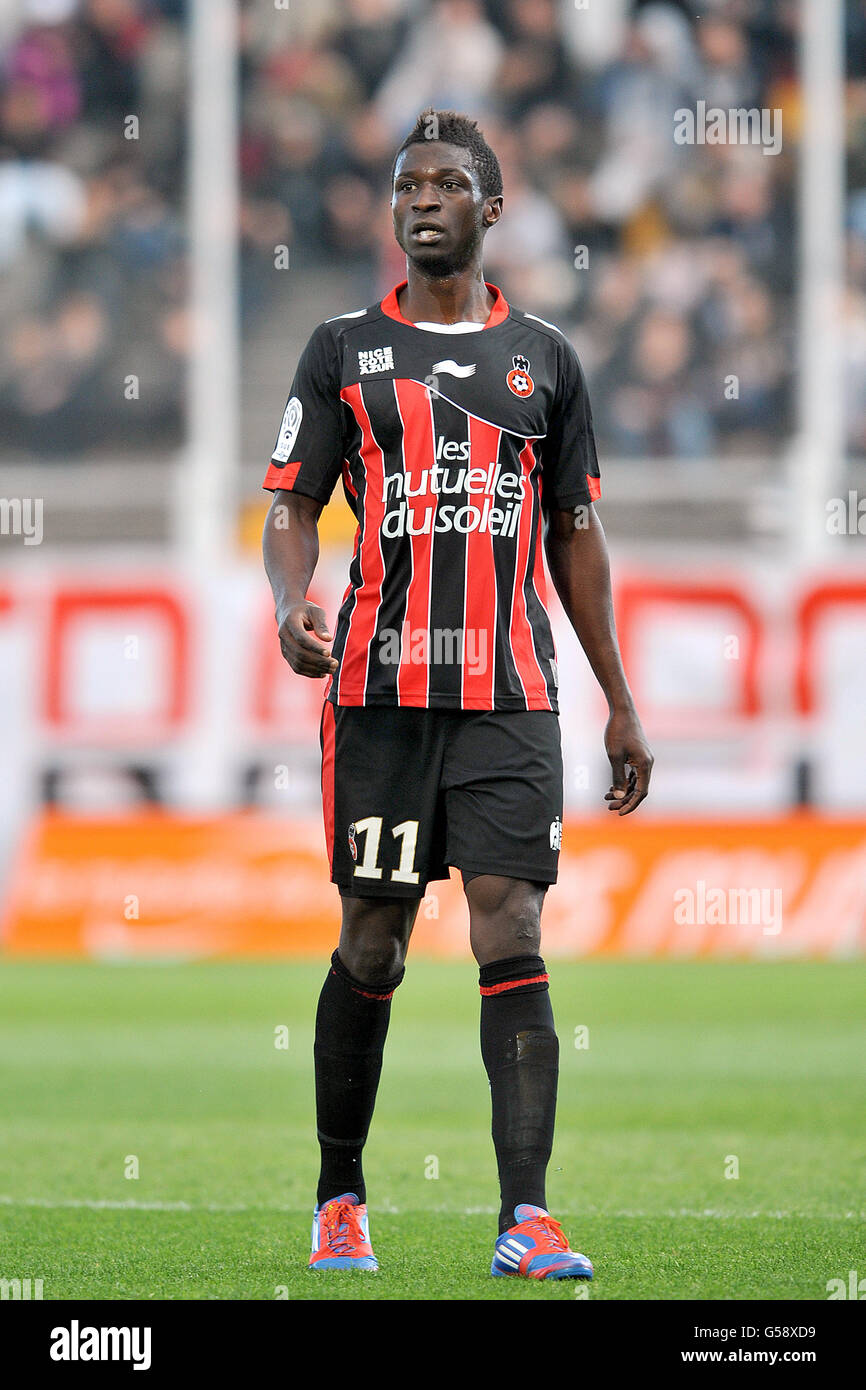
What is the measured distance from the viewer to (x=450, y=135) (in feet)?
14.2

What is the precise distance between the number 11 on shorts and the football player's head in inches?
43.9

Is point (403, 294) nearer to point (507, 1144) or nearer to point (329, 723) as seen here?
point (329, 723)

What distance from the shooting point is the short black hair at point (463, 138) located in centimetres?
434

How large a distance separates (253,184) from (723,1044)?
10.7 meters

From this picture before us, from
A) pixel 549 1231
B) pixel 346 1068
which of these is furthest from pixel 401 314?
pixel 549 1231

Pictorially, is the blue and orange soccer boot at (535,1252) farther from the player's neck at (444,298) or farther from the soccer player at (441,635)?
the player's neck at (444,298)

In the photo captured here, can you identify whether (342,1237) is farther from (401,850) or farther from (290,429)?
(290,429)

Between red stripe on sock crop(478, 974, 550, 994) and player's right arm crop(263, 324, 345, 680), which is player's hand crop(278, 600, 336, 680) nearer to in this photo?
player's right arm crop(263, 324, 345, 680)

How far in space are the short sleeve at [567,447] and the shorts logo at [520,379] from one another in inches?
3.6

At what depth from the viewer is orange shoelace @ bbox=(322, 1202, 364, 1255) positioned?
426cm

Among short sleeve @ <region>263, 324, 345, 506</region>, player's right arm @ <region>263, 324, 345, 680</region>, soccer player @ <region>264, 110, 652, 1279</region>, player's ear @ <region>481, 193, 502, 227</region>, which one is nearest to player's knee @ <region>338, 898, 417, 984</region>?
soccer player @ <region>264, 110, 652, 1279</region>

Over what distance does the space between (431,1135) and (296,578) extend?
2.70 metres

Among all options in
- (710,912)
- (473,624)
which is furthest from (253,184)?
(473,624)

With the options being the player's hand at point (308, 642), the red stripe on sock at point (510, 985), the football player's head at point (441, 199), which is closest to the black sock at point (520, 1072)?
the red stripe on sock at point (510, 985)
